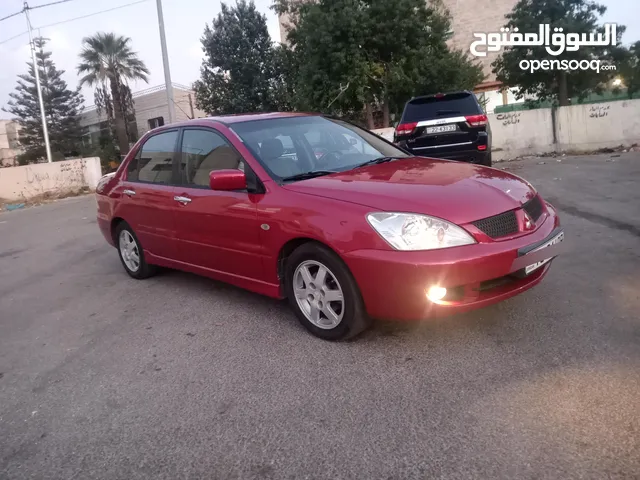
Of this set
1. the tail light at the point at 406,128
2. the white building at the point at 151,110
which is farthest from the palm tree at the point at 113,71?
the tail light at the point at 406,128

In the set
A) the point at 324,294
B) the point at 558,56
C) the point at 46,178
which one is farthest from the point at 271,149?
the point at 558,56

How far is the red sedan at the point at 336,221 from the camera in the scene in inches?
133

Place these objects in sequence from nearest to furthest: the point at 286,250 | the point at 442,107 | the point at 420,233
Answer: the point at 420,233, the point at 286,250, the point at 442,107

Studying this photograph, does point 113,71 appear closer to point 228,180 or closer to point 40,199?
point 40,199

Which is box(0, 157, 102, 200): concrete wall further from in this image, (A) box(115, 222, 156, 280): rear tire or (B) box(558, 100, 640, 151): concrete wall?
(B) box(558, 100, 640, 151): concrete wall

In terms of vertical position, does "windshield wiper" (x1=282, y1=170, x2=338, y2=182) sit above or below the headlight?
above

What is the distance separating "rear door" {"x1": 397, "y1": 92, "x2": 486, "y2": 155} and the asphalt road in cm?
483

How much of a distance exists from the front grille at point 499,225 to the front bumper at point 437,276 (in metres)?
0.06

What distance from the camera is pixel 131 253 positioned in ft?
19.9

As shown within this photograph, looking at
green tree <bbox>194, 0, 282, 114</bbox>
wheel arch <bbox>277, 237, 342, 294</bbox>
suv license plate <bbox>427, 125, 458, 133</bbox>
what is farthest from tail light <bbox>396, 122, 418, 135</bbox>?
green tree <bbox>194, 0, 282, 114</bbox>

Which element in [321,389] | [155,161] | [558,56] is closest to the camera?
[321,389]

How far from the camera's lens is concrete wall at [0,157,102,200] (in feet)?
61.3

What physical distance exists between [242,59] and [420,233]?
25.8 m

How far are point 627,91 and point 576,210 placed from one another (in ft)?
48.7
